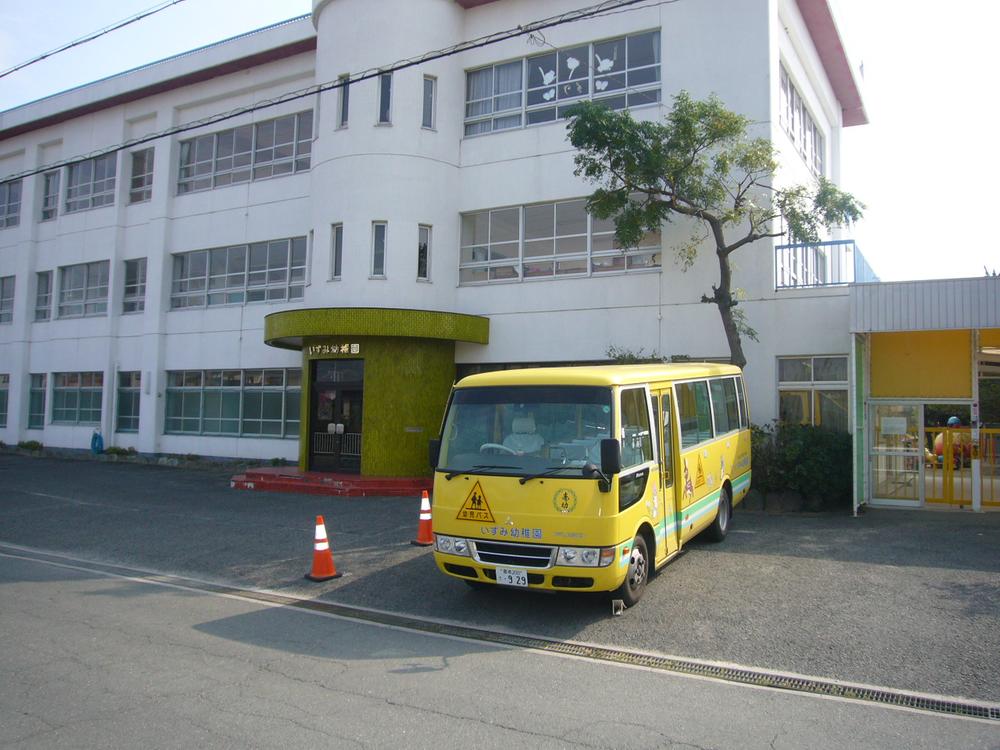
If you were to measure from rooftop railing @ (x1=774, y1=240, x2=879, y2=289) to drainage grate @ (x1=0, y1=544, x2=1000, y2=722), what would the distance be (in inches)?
412

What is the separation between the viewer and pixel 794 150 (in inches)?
758

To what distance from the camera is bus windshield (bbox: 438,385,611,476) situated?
7512 mm

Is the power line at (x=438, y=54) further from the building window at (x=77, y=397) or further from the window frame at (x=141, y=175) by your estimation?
the building window at (x=77, y=397)

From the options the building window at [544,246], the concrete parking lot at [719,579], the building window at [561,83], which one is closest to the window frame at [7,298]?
the concrete parking lot at [719,579]

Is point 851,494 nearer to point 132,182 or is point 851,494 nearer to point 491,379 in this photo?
point 491,379

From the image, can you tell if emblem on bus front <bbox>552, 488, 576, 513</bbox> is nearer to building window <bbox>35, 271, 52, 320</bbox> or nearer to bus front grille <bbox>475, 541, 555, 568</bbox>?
bus front grille <bbox>475, 541, 555, 568</bbox>

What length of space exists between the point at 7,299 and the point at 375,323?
21.2m

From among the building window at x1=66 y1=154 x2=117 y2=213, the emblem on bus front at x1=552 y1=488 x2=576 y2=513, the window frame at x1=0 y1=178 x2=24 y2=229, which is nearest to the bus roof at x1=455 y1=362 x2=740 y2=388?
the emblem on bus front at x1=552 y1=488 x2=576 y2=513

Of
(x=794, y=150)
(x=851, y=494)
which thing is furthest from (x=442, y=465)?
(x=794, y=150)

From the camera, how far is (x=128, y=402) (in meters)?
26.3

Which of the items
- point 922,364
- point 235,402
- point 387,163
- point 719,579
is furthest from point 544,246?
point 719,579

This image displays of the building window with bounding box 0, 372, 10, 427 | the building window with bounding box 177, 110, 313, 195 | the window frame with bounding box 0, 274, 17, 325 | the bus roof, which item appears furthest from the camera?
the window frame with bounding box 0, 274, 17, 325

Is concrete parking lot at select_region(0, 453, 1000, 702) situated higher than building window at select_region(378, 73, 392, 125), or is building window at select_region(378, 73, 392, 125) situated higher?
building window at select_region(378, 73, 392, 125)

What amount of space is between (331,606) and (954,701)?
5866 mm
